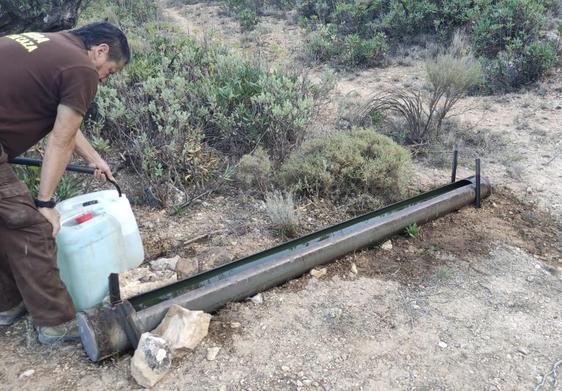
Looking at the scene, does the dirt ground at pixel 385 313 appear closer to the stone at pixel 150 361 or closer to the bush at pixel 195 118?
the stone at pixel 150 361

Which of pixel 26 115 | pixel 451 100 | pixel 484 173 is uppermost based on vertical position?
pixel 26 115

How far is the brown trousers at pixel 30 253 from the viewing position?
111 inches

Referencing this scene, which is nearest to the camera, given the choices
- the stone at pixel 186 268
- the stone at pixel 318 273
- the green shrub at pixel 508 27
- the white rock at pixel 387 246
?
the stone at pixel 186 268

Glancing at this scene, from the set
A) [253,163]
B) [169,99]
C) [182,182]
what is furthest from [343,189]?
[169,99]

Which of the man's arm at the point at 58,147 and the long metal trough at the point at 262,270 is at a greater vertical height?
the man's arm at the point at 58,147

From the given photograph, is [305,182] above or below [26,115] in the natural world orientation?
below

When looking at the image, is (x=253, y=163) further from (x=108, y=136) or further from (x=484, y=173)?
(x=484, y=173)

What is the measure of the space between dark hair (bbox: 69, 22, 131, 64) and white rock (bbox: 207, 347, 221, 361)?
1.70 m

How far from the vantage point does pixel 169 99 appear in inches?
205

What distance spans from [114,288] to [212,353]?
2.12 ft

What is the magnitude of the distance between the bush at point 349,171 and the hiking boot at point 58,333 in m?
2.26

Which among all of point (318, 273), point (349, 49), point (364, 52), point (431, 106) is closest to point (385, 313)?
point (318, 273)

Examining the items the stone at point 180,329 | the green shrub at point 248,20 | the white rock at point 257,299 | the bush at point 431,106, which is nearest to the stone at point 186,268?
the white rock at point 257,299

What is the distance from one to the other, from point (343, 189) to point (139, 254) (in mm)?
2088
